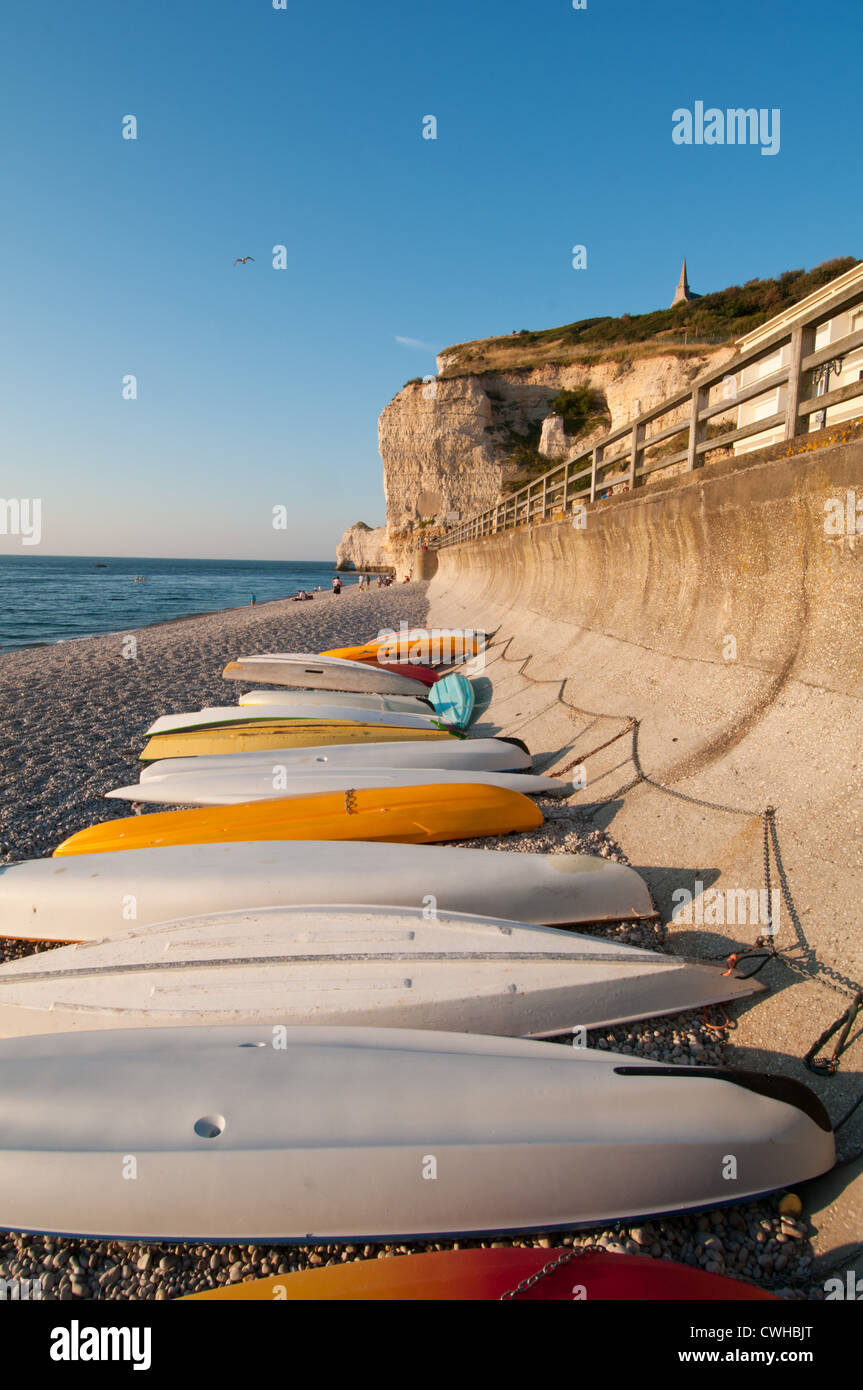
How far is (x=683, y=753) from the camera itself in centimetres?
503

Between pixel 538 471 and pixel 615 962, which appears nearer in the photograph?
pixel 615 962

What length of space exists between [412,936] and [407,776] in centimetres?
255

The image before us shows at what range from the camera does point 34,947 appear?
12.9 ft

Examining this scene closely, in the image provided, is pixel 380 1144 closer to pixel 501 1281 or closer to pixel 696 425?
pixel 501 1281

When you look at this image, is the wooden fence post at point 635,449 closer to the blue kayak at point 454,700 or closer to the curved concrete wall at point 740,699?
the curved concrete wall at point 740,699

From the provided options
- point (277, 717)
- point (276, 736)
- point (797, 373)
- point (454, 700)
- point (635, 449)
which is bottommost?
point (276, 736)

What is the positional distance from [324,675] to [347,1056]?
8.67 meters

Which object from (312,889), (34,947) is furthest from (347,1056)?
(34,947)

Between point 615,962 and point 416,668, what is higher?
point 416,668

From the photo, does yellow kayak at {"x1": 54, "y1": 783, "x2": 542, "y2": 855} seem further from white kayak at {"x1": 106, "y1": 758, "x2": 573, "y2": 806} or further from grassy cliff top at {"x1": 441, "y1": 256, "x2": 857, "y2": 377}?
grassy cliff top at {"x1": 441, "y1": 256, "x2": 857, "y2": 377}
